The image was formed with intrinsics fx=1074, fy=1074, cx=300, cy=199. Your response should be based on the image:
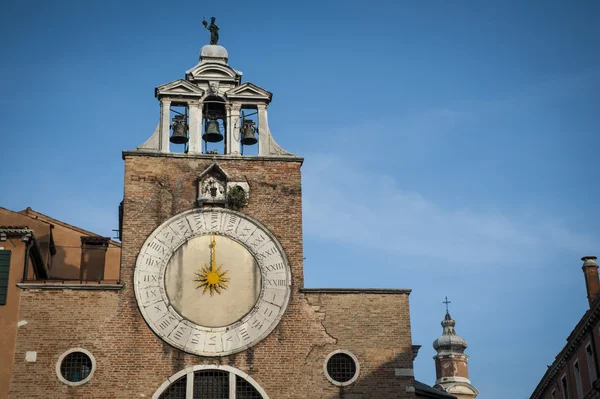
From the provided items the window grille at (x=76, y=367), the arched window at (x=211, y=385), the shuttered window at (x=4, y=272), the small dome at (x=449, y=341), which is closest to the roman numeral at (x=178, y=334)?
the arched window at (x=211, y=385)

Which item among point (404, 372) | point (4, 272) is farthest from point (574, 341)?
point (4, 272)

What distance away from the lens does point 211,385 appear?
28203mm

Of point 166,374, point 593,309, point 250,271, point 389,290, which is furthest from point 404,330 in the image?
point 593,309

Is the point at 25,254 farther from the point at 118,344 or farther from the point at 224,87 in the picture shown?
the point at 224,87

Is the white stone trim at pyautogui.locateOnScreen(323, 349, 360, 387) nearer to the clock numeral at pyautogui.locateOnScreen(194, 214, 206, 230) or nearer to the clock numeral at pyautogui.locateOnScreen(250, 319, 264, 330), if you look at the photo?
the clock numeral at pyautogui.locateOnScreen(250, 319, 264, 330)

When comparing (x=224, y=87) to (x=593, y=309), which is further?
(x=593, y=309)

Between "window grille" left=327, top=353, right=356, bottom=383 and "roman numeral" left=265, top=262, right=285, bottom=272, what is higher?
"roman numeral" left=265, top=262, right=285, bottom=272

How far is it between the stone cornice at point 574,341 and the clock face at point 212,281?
11.8 m

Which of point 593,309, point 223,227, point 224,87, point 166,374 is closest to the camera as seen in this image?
point 166,374

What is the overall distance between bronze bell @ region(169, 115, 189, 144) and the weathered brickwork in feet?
5.08

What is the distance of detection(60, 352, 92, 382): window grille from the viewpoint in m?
27.8

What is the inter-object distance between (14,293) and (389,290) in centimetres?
1013

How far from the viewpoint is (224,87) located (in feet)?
107

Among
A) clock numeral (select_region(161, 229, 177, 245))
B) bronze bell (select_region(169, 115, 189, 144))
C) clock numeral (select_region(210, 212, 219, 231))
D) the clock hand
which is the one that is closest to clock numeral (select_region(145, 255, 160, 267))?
clock numeral (select_region(161, 229, 177, 245))
